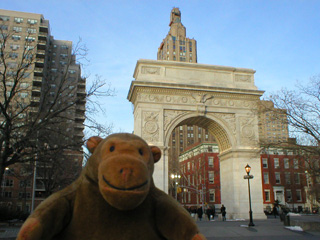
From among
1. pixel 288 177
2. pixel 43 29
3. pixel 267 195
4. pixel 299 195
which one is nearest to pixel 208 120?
pixel 267 195

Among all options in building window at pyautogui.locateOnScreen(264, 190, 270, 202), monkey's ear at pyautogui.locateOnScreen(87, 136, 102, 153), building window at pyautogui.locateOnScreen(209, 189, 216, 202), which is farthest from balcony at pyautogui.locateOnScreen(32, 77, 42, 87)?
monkey's ear at pyautogui.locateOnScreen(87, 136, 102, 153)

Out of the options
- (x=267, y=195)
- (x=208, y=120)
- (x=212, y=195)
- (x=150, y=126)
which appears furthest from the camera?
(x=212, y=195)

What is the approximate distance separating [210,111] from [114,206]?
21.4 m

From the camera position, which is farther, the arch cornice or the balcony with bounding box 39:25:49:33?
the balcony with bounding box 39:25:49:33

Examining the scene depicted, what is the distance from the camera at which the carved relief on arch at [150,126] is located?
21547mm

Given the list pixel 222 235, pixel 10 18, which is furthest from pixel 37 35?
pixel 222 235

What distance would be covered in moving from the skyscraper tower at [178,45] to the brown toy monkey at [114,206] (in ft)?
265

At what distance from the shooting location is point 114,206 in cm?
204

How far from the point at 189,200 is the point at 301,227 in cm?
4110

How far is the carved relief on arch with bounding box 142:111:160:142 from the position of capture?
21.5 meters

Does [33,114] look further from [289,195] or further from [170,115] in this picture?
[289,195]

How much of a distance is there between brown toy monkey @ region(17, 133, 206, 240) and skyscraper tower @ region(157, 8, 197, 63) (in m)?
80.9


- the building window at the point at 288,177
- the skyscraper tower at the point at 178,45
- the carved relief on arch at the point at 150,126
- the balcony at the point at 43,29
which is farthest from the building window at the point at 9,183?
the skyscraper tower at the point at 178,45

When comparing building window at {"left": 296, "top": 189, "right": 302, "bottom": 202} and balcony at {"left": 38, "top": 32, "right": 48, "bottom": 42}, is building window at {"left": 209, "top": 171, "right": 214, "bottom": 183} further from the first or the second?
balcony at {"left": 38, "top": 32, "right": 48, "bottom": 42}
